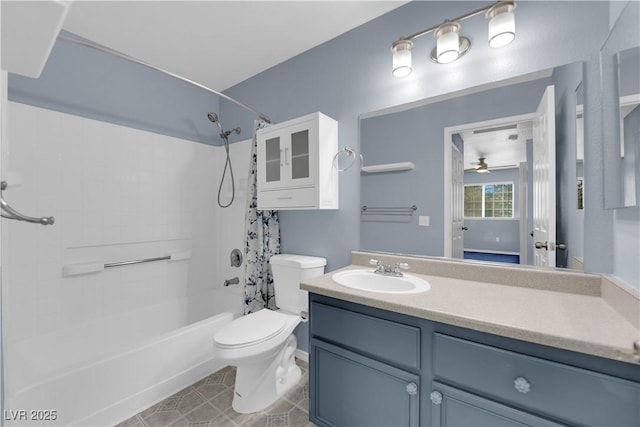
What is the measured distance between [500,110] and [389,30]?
856 mm

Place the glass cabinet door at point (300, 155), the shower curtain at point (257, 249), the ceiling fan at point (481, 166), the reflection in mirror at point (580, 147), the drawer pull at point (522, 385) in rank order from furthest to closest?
the shower curtain at point (257, 249) → the glass cabinet door at point (300, 155) → the ceiling fan at point (481, 166) → the reflection in mirror at point (580, 147) → the drawer pull at point (522, 385)

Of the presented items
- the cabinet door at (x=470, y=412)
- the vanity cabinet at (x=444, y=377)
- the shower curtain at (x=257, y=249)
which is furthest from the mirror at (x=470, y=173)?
the shower curtain at (x=257, y=249)

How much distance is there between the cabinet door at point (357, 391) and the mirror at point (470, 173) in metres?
0.70

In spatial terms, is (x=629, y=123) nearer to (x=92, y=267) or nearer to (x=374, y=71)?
(x=374, y=71)

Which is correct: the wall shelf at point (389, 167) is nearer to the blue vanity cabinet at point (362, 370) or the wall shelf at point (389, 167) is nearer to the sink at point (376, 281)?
the sink at point (376, 281)

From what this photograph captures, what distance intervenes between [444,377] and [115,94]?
2.85m

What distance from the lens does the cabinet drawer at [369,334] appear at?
3.49ft

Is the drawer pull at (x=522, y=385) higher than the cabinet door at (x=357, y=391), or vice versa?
the drawer pull at (x=522, y=385)

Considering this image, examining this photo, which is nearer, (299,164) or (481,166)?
(481,166)

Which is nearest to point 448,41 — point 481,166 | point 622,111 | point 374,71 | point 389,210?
point 374,71

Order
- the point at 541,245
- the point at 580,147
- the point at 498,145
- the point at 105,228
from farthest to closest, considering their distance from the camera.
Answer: the point at 105,228 < the point at 498,145 < the point at 541,245 < the point at 580,147

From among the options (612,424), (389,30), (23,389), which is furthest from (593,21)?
(23,389)

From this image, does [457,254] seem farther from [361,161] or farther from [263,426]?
[263,426]

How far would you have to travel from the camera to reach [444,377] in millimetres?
993
